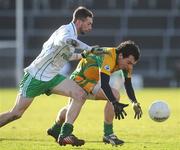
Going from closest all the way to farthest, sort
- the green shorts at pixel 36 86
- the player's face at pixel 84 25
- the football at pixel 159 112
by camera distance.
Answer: the player's face at pixel 84 25 → the green shorts at pixel 36 86 → the football at pixel 159 112

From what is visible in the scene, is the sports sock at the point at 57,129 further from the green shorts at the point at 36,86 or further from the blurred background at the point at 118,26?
the blurred background at the point at 118,26

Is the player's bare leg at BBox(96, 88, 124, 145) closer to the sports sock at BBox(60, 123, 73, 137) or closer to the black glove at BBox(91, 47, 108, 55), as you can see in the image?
the sports sock at BBox(60, 123, 73, 137)

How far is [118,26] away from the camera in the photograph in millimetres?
48000

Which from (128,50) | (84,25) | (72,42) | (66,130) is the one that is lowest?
(66,130)

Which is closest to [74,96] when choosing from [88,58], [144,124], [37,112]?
[88,58]

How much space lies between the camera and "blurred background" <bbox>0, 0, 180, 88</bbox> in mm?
46375

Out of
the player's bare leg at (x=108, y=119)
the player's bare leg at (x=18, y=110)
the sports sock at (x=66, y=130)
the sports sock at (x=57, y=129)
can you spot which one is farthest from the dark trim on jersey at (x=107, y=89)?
the sports sock at (x=57, y=129)

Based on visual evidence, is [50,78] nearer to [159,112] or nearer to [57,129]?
[57,129]

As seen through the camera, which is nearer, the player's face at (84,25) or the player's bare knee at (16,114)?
the player's face at (84,25)

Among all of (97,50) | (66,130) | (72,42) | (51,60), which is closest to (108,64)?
(97,50)

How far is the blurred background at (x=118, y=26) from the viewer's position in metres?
46.4

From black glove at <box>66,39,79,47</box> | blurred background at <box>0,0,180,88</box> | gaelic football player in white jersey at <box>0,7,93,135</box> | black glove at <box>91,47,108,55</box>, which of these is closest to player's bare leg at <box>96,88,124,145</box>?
gaelic football player in white jersey at <box>0,7,93,135</box>

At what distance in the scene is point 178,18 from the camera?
48594 millimetres

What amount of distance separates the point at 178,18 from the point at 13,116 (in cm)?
3818
